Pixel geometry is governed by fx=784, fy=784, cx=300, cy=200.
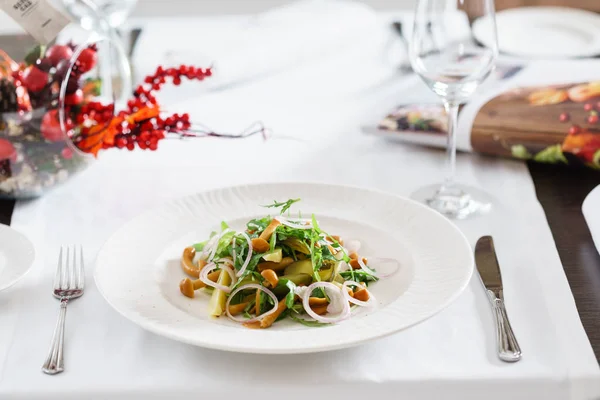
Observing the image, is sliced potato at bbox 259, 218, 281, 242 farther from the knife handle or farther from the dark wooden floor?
the dark wooden floor

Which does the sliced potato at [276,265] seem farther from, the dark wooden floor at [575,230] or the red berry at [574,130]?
the red berry at [574,130]

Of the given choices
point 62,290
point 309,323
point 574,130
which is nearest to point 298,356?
point 309,323

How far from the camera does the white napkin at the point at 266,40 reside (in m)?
1.85

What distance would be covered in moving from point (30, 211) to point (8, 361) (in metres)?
0.44

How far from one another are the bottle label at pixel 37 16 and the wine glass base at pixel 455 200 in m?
0.66

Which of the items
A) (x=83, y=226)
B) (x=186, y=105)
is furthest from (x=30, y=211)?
(x=186, y=105)

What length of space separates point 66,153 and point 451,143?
0.65m

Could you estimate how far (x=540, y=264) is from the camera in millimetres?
1147

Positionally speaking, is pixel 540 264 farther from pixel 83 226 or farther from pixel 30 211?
pixel 30 211

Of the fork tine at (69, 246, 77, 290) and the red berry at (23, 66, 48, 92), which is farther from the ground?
the red berry at (23, 66, 48, 92)

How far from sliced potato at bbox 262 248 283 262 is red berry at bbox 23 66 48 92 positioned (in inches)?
20.6

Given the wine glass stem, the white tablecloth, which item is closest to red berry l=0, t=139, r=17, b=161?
Answer: the white tablecloth

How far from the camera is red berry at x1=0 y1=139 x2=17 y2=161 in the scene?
1262 mm

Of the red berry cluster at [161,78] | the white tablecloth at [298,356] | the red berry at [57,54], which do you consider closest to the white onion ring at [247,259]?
the white tablecloth at [298,356]
